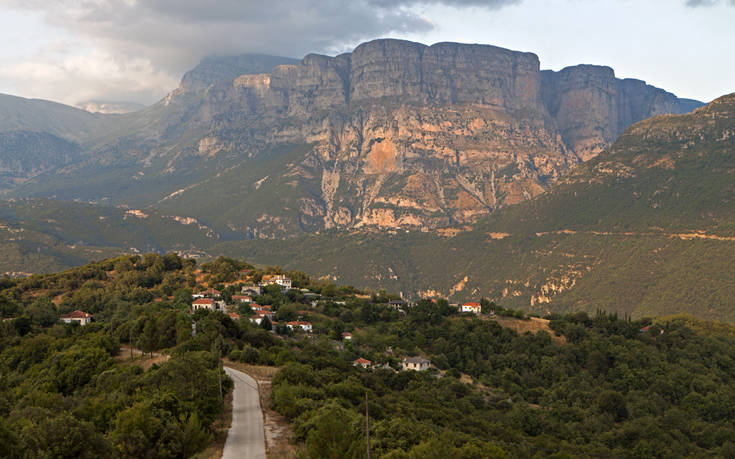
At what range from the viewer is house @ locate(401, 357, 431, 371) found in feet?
306

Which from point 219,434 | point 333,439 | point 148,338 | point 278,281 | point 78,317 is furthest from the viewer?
point 278,281

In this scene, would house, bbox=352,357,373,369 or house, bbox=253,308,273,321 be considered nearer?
house, bbox=352,357,373,369

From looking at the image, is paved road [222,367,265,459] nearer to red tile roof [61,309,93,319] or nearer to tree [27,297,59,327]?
tree [27,297,59,327]

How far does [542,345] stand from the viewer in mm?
108812

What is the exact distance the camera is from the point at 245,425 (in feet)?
132

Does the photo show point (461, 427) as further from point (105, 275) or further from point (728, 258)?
point (728, 258)

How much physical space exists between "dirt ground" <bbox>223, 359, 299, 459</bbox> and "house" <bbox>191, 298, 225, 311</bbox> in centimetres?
3830

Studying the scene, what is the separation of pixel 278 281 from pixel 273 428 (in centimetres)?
8785

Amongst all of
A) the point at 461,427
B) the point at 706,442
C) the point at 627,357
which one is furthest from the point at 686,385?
the point at 461,427

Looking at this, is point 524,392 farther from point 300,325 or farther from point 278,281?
point 278,281

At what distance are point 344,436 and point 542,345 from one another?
81820 millimetres

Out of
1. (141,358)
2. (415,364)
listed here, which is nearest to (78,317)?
(141,358)

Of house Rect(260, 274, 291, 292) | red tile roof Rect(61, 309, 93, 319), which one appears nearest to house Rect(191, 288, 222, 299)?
house Rect(260, 274, 291, 292)

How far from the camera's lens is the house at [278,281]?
125m
